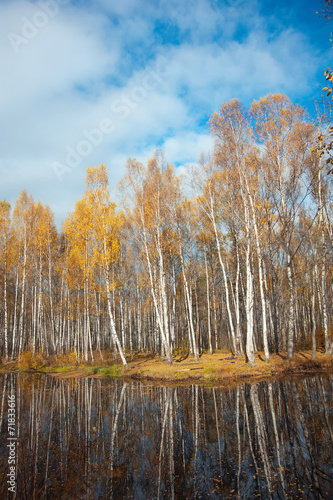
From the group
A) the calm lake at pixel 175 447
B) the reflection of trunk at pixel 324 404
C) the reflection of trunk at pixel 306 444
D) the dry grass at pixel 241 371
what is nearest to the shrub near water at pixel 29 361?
the dry grass at pixel 241 371

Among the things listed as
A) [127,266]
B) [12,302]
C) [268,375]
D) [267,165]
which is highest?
[267,165]

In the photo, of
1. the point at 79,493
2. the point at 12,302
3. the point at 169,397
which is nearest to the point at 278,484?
the point at 79,493

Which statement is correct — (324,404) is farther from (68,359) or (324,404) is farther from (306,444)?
(68,359)

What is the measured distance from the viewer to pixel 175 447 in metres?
5.74

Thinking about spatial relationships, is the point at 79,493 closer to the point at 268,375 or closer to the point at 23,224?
the point at 268,375

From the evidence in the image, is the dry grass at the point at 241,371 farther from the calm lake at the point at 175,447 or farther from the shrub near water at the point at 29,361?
the shrub near water at the point at 29,361

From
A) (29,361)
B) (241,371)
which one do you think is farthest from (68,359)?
(241,371)

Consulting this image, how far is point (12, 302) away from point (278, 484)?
3351 centimetres

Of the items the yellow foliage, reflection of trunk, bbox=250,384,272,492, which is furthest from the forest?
reflection of trunk, bbox=250,384,272,492

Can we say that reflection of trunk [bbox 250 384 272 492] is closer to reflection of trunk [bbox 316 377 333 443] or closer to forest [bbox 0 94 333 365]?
reflection of trunk [bbox 316 377 333 443]

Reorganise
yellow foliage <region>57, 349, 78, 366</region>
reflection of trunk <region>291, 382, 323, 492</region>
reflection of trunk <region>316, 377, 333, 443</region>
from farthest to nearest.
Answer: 1. yellow foliage <region>57, 349, 78, 366</region>
2. reflection of trunk <region>316, 377, 333, 443</region>
3. reflection of trunk <region>291, 382, 323, 492</region>

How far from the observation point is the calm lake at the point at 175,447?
4184 mm

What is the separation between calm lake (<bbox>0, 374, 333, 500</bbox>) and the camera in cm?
418

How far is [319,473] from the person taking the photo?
429 cm
